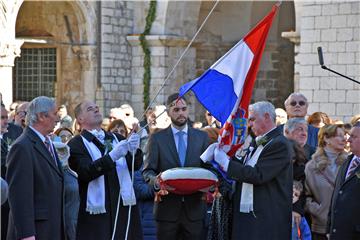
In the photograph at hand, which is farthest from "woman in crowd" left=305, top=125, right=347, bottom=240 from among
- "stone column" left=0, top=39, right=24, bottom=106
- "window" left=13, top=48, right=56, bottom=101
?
"window" left=13, top=48, right=56, bottom=101

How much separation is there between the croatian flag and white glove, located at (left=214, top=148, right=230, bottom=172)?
34cm

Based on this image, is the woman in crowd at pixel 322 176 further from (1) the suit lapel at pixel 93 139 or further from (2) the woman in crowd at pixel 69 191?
(2) the woman in crowd at pixel 69 191

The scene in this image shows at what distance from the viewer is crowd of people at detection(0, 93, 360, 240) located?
7363mm

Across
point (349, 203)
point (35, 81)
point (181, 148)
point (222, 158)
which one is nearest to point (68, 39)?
point (35, 81)

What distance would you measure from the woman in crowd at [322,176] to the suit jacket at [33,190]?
273cm

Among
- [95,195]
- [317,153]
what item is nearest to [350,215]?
[317,153]

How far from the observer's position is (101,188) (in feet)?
27.8

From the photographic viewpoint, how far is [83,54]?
71.5ft

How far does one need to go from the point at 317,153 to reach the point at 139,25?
43.7 ft

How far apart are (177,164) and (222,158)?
0.98 metres

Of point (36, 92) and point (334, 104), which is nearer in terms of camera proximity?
point (334, 104)

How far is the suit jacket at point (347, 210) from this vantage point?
782cm

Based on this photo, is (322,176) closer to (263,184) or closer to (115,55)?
(263,184)

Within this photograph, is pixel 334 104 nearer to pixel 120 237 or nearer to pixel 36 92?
pixel 36 92
